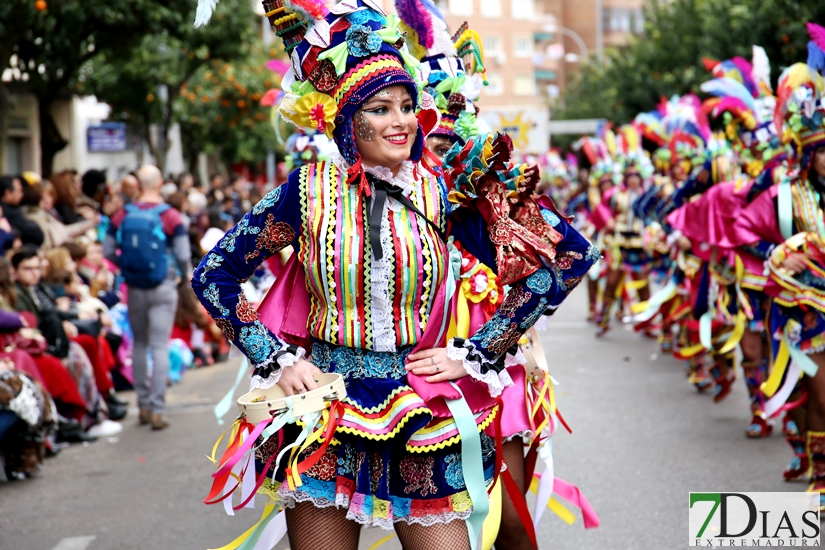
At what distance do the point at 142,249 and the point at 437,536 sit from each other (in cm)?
549

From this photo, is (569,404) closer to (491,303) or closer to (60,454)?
(60,454)

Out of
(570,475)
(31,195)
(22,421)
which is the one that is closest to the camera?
(570,475)

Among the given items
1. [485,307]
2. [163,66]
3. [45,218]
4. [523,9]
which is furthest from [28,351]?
[523,9]

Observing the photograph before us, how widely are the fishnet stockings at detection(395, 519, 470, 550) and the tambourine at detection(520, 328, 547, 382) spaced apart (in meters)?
1.13

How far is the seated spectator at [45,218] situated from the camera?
31.9 feet

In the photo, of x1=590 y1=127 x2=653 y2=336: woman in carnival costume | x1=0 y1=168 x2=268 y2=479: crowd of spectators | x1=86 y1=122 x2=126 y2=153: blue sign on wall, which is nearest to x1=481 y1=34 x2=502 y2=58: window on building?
x1=86 y1=122 x2=126 y2=153: blue sign on wall

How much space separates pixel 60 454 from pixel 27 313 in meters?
1.05

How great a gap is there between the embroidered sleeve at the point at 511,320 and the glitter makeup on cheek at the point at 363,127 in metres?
0.62

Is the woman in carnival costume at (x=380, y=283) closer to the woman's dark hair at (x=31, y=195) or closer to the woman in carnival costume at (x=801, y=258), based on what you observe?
the woman in carnival costume at (x=801, y=258)

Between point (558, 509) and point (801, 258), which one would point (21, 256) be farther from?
point (801, 258)

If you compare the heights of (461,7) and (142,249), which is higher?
(461,7)

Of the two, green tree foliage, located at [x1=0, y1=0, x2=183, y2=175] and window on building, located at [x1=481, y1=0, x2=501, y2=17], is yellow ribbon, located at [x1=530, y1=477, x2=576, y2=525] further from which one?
window on building, located at [x1=481, y1=0, x2=501, y2=17]

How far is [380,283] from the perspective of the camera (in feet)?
10.3

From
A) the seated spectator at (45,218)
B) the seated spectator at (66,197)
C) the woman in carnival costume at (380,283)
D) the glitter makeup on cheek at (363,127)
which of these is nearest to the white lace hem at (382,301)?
the woman in carnival costume at (380,283)
